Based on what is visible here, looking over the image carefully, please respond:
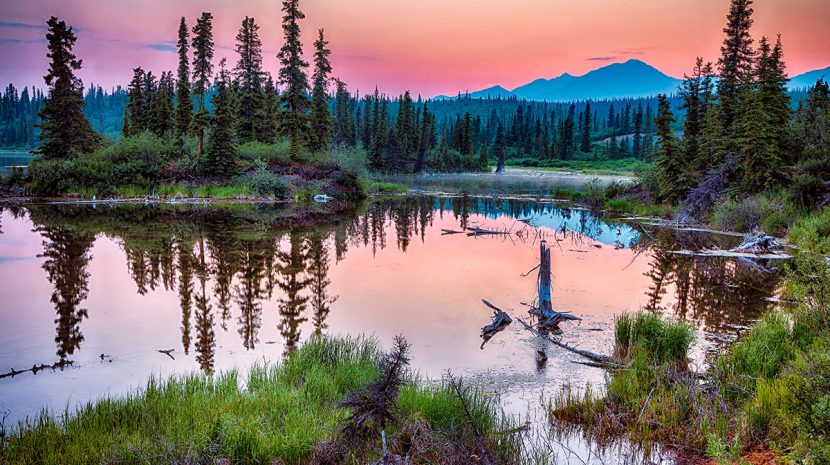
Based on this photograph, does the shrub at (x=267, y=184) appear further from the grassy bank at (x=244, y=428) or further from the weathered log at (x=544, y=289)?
the grassy bank at (x=244, y=428)

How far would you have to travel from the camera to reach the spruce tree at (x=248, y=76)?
173 feet

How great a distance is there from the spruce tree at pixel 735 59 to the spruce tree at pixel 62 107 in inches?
1804

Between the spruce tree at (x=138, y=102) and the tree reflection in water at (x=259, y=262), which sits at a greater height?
the spruce tree at (x=138, y=102)

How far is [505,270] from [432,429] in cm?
1250

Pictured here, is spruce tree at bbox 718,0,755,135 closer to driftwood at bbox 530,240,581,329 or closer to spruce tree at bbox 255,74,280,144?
driftwood at bbox 530,240,581,329

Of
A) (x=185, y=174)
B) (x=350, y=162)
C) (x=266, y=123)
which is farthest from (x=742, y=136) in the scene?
(x=266, y=123)

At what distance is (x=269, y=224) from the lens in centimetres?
2866

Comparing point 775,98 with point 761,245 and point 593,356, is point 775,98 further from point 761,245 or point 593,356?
point 593,356

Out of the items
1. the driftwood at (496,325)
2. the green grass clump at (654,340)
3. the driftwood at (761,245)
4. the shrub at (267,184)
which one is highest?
the shrub at (267,184)

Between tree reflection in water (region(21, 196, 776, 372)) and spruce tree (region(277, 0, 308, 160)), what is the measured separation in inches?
588

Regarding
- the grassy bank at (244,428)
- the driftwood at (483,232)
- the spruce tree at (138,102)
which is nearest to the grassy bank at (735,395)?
the grassy bank at (244,428)

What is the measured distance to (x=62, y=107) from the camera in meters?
44.2

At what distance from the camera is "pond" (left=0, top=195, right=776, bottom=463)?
962cm

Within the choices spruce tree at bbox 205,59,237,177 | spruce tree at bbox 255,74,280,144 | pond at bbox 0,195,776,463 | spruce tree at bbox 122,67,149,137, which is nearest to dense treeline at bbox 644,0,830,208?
pond at bbox 0,195,776,463
